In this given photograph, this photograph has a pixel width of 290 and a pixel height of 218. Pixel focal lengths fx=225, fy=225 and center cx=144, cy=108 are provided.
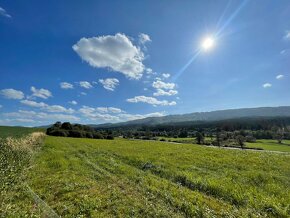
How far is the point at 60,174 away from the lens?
17.2m

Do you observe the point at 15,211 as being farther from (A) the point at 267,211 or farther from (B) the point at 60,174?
(A) the point at 267,211

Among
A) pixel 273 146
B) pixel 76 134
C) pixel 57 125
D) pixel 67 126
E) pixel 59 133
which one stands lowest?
pixel 273 146

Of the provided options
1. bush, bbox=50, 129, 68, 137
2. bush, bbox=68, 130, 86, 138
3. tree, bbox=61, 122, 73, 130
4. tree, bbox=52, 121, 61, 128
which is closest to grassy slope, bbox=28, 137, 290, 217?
bush, bbox=68, 130, 86, 138

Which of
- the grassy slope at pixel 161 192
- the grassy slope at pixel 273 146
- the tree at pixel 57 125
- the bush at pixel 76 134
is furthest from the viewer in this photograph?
the tree at pixel 57 125

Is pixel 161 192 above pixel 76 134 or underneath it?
underneath

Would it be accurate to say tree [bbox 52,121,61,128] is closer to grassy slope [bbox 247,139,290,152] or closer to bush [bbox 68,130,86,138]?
bush [bbox 68,130,86,138]

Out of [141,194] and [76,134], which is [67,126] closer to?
[76,134]

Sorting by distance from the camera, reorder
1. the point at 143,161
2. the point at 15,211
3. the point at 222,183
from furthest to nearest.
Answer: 1. the point at 143,161
2. the point at 222,183
3. the point at 15,211

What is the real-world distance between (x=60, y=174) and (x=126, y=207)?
8.90 m

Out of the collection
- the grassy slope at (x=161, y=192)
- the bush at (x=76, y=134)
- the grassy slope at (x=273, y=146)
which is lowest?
the grassy slope at (x=273, y=146)

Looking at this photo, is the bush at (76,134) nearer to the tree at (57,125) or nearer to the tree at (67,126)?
the tree at (67,126)

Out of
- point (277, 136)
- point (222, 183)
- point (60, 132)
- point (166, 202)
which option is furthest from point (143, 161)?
point (277, 136)

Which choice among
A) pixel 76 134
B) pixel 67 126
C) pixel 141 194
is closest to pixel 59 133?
pixel 76 134

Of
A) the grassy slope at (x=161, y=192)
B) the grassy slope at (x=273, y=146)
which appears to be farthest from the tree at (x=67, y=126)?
the grassy slope at (x=161, y=192)
